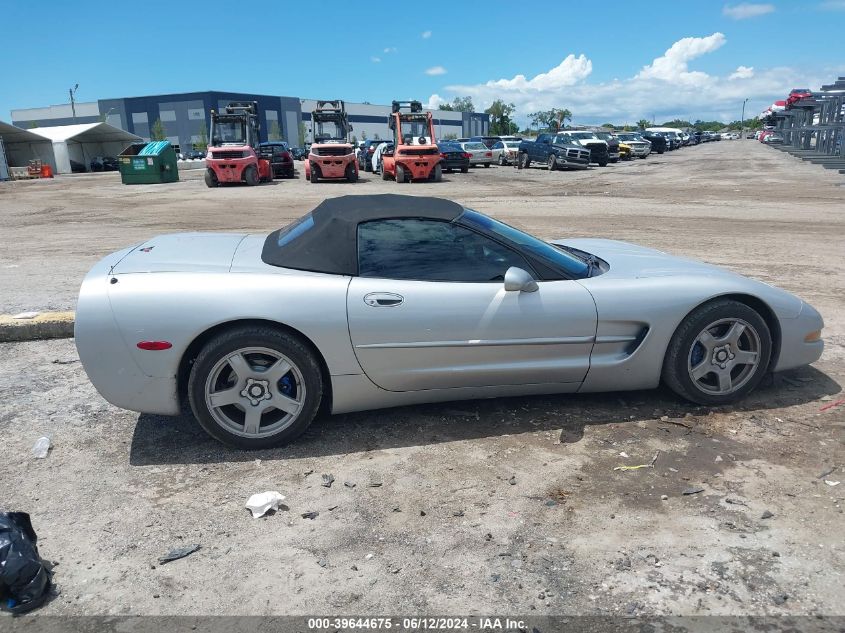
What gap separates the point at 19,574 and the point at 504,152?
38.3 metres

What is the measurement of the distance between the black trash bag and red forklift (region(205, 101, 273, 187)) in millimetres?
24846

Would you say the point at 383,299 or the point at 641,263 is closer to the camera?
the point at 383,299

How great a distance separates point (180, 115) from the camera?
92125 millimetres

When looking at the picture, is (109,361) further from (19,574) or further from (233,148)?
(233,148)

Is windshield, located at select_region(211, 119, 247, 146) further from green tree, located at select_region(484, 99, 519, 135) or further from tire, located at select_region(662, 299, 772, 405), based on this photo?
green tree, located at select_region(484, 99, 519, 135)

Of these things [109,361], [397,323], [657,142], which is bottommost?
[109,361]

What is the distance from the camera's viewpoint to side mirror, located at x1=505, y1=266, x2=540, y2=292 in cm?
365

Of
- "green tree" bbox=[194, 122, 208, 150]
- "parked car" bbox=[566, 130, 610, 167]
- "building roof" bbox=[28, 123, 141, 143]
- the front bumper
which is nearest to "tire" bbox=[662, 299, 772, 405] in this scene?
the front bumper

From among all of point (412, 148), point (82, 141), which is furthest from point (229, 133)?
point (82, 141)

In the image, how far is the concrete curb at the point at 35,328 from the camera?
213 inches

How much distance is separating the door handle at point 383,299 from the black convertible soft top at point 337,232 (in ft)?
0.68

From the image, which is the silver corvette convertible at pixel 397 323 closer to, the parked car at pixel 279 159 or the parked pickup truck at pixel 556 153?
the parked car at pixel 279 159

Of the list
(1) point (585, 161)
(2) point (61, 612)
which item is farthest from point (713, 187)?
(2) point (61, 612)

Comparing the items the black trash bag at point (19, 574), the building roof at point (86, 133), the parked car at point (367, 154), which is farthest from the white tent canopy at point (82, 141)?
the black trash bag at point (19, 574)
